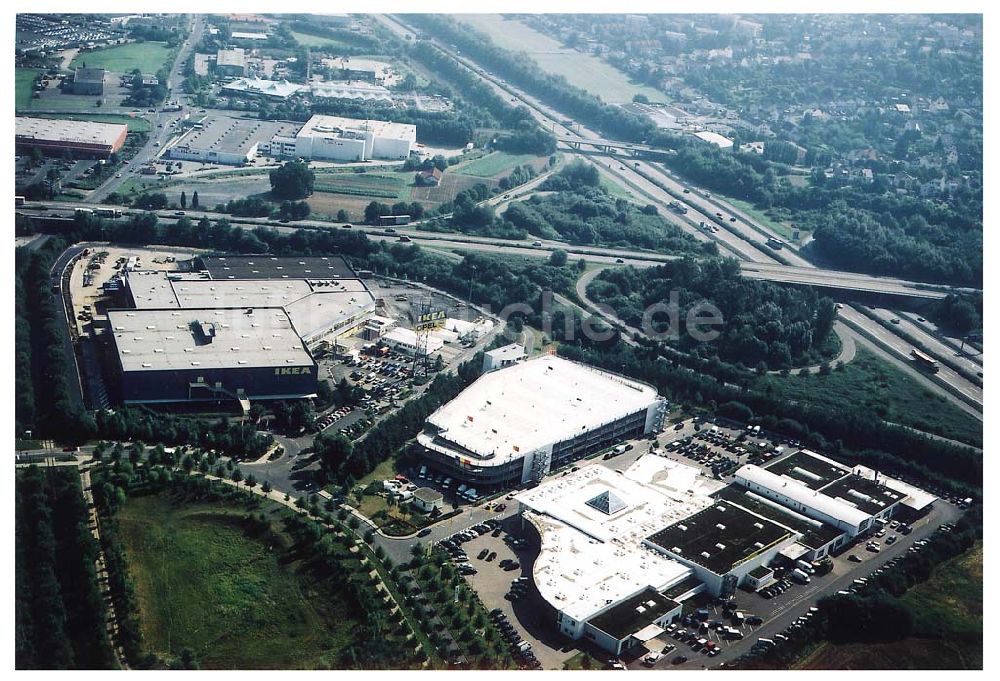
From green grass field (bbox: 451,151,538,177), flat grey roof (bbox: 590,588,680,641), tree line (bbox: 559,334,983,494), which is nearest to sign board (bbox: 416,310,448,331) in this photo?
tree line (bbox: 559,334,983,494)

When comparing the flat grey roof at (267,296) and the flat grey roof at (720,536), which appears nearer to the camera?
the flat grey roof at (720,536)

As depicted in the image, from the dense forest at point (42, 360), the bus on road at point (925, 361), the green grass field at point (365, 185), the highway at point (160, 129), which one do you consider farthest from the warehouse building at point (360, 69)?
the bus on road at point (925, 361)

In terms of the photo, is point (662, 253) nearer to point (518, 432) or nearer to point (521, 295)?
point (521, 295)

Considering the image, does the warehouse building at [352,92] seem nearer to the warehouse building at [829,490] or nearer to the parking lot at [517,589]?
the warehouse building at [829,490]

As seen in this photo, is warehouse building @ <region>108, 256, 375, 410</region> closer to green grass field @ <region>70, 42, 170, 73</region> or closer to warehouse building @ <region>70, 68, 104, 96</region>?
warehouse building @ <region>70, 68, 104, 96</region>

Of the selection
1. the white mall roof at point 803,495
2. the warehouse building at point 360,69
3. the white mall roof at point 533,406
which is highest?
the warehouse building at point 360,69
